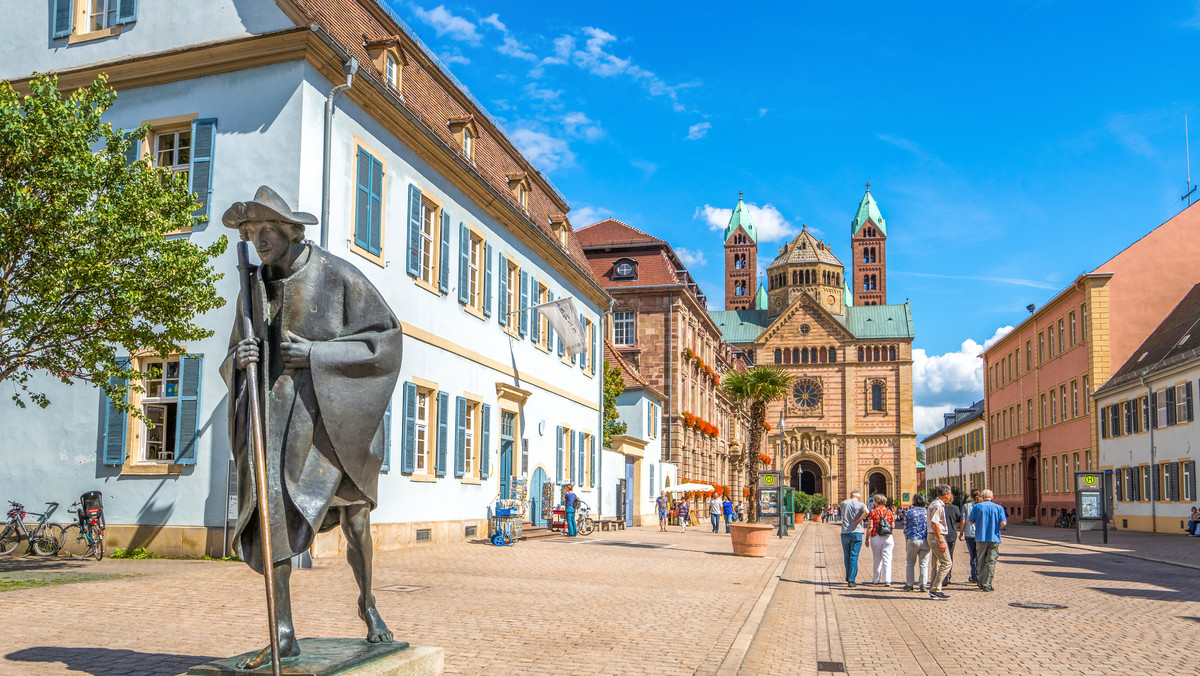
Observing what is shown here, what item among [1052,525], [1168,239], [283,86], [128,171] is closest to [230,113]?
[283,86]

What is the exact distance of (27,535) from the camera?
15992mm

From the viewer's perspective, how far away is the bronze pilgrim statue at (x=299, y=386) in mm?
5070

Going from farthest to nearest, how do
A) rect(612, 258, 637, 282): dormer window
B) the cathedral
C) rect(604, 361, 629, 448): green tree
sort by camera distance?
the cathedral, rect(612, 258, 637, 282): dormer window, rect(604, 361, 629, 448): green tree

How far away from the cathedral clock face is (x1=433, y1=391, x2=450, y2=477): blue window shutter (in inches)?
3133

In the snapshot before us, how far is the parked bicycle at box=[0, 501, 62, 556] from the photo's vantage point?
15.9m

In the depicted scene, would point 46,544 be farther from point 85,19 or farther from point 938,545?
point 938,545

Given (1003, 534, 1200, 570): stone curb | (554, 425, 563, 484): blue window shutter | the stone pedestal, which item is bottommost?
(1003, 534, 1200, 570): stone curb

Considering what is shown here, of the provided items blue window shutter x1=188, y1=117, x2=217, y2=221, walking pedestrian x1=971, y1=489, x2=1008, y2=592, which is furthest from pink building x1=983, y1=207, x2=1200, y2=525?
blue window shutter x1=188, y1=117, x2=217, y2=221

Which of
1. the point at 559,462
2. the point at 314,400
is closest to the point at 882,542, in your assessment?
the point at 314,400

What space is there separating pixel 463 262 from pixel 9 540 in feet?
34.5

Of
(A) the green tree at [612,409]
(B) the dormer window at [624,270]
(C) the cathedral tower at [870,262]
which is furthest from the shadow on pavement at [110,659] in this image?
(C) the cathedral tower at [870,262]

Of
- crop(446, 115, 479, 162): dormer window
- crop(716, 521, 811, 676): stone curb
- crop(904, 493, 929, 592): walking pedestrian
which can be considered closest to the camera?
crop(716, 521, 811, 676): stone curb

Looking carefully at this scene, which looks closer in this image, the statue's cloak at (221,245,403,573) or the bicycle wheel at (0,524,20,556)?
the statue's cloak at (221,245,403,573)

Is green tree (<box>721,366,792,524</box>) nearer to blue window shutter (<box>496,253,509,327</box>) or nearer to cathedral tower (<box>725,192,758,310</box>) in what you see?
blue window shutter (<box>496,253,509,327</box>)
